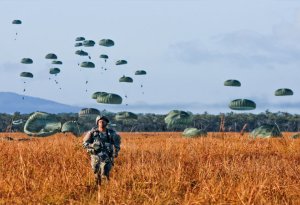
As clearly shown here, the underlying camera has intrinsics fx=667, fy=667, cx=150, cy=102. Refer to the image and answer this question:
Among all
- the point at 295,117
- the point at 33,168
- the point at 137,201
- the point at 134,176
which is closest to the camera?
the point at 137,201

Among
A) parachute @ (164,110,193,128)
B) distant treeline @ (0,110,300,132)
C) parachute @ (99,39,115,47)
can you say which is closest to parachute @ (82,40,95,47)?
parachute @ (99,39,115,47)

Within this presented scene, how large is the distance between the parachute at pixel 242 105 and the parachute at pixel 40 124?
15008 mm

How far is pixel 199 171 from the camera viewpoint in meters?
11.8

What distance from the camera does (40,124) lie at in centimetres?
5162

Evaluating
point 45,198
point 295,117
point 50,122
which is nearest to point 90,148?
point 45,198

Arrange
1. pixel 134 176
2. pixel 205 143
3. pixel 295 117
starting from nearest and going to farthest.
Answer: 1. pixel 134 176
2. pixel 205 143
3. pixel 295 117

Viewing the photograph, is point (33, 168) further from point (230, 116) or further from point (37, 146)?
point (230, 116)

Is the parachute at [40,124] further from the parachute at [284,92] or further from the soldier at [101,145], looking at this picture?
the soldier at [101,145]


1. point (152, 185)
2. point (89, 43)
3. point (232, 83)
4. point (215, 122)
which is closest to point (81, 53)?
point (89, 43)

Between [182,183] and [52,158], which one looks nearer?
[182,183]

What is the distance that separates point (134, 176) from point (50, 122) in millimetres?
40387

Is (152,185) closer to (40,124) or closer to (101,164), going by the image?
(101,164)

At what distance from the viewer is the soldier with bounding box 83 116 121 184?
1195cm

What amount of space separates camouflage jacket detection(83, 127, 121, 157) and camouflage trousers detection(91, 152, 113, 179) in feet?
0.29
